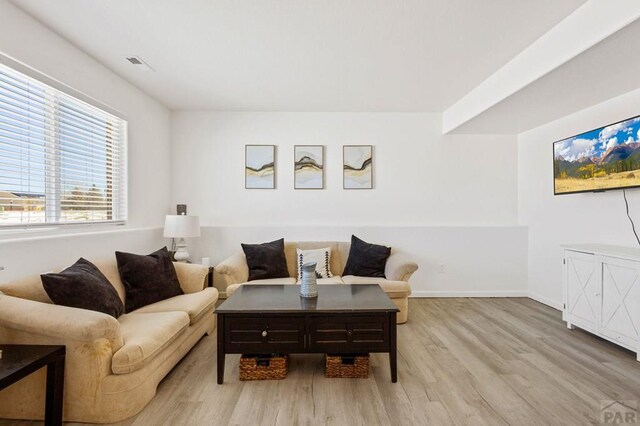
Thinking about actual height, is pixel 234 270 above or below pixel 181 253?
below

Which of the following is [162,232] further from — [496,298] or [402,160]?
[496,298]

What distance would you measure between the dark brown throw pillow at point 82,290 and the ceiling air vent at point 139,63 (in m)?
1.94

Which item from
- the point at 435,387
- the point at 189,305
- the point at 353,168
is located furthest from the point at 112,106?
the point at 435,387

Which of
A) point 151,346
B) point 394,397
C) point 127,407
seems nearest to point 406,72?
point 394,397

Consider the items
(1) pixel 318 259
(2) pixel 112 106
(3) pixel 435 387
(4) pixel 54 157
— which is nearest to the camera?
(3) pixel 435 387

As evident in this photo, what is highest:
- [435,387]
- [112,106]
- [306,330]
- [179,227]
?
[112,106]

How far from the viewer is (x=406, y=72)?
3242 millimetres

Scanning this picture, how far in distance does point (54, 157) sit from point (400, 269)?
137 inches

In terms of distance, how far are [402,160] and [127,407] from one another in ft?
13.5

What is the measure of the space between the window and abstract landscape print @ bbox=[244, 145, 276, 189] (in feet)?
5.23

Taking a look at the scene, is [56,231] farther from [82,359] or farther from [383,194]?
[383,194]

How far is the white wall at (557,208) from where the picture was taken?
3137mm

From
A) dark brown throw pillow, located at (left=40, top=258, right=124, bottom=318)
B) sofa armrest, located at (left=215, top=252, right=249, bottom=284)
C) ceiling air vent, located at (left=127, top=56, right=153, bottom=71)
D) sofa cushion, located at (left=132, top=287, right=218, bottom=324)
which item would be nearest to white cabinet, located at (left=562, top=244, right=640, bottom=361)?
sofa armrest, located at (left=215, top=252, right=249, bottom=284)

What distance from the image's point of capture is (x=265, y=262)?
3.77 meters
